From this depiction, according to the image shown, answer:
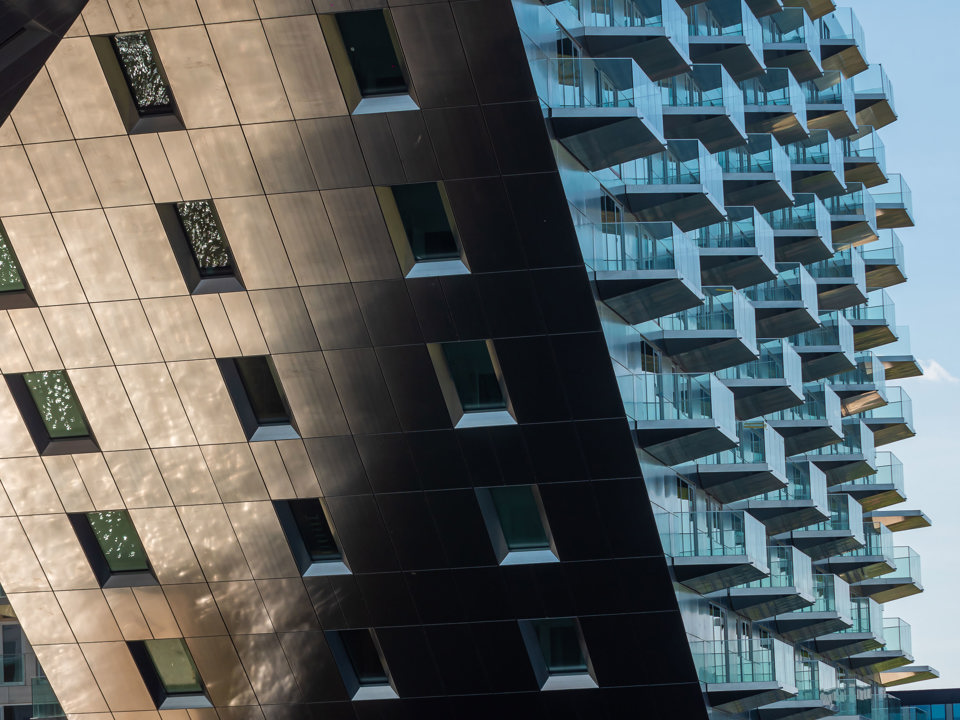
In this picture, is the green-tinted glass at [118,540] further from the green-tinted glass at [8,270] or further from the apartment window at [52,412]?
the green-tinted glass at [8,270]

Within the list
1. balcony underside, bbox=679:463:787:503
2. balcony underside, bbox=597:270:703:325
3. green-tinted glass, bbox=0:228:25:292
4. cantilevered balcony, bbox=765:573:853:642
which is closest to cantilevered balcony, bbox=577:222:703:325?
A: balcony underside, bbox=597:270:703:325

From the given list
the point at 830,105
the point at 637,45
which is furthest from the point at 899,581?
the point at 637,45

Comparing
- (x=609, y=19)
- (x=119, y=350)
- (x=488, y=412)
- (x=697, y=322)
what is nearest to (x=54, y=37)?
(x=119, y=350)

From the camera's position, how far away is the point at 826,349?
47906mm

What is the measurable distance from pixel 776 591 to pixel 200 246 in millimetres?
18216

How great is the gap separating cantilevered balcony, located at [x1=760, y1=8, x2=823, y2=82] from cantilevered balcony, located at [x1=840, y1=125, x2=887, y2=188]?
10027 mm

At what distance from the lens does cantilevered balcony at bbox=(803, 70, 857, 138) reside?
53.5 m

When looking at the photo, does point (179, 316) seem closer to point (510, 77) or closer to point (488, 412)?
point (488, 412)

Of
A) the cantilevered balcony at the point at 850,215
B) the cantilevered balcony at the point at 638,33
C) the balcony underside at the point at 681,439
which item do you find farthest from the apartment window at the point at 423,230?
the cantilevered balcony at the point at 850,215

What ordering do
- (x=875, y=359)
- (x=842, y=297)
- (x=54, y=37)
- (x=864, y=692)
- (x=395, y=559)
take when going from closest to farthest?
(x=54, y=37) < (x=395, y=559) < (x=864, y=692) < (x=842, y=297) < (x=875, y=359)

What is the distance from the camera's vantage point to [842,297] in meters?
51.2

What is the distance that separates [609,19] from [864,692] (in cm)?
2750

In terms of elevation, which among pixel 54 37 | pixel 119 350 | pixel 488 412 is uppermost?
pixel 54 37

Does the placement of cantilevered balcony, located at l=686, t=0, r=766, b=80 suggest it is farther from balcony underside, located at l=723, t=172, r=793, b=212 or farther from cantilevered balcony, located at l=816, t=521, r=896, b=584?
cantilevered balcony, located at l=816, t=521, r=896, b=584
